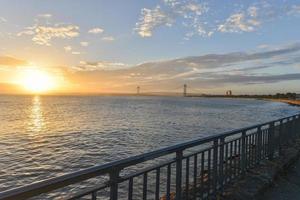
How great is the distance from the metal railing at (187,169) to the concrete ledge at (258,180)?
146 millimetres

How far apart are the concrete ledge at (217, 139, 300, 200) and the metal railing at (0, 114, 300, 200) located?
15 centimetres

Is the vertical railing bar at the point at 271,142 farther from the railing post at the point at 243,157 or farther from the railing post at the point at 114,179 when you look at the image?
the railing post at the point at 114,179

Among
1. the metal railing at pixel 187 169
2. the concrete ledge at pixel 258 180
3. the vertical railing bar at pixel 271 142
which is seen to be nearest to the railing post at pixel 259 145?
the metal railing at pixel 187 169

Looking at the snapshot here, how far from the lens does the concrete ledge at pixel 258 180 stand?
5.86 meters

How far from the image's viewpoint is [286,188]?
22.0 feet

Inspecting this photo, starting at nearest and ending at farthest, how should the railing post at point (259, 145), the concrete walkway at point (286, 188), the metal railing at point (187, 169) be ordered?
the metal railing at point (187, 169) → the concrete walkway at point (286, 188) → the railing post at point (259, 145)

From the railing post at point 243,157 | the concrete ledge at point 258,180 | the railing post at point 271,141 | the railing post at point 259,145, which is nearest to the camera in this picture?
the concrete ledge at point 258,180

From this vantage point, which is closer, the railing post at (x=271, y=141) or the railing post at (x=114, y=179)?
the railing post at (x=114, y=179)

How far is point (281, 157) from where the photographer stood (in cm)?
906

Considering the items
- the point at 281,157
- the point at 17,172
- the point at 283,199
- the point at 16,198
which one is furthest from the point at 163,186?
the point at 16,198

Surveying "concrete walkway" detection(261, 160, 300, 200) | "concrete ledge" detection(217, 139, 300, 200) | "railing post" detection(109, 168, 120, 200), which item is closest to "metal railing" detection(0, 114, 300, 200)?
"railing post" detection(109, 168, 120, 200)

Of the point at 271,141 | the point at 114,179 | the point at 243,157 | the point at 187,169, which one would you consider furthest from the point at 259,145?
the point at 114,179

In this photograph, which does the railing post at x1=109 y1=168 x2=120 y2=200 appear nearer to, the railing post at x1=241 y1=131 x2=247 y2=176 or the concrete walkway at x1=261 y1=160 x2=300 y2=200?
the concrete walkway at x1=261 y1=160 x2=300 y2=200

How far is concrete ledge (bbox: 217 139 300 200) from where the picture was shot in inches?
231
